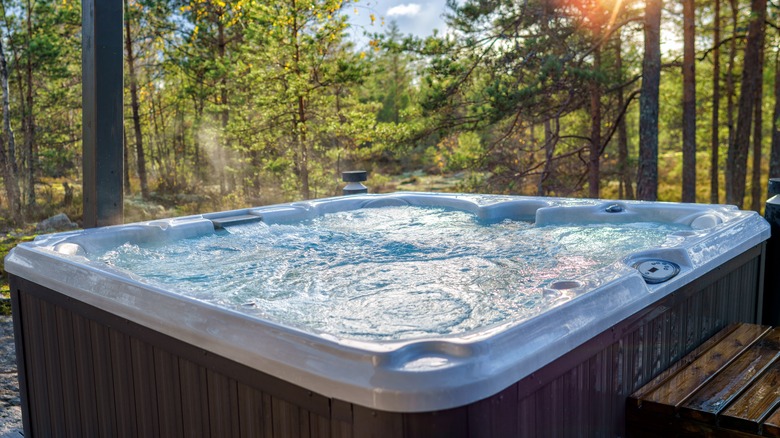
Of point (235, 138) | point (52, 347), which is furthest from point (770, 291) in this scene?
point (235, 138)

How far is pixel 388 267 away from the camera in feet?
7.66

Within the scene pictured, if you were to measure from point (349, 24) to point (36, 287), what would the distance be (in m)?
6.82

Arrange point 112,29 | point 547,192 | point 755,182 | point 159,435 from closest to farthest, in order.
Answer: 1. point 159,435
2. point 112,29
3. point 547,192
4. point 755,182

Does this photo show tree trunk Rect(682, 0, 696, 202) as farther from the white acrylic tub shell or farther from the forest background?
the white acrylic tub shell

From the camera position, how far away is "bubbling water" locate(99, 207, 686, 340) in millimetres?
1662

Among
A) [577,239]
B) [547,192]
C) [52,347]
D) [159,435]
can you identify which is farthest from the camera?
[547,192]

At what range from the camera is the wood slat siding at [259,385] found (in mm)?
1060

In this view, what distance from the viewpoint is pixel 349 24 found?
814 cm

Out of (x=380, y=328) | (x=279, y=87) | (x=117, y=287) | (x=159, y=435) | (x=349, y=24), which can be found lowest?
(x=159, y=435)

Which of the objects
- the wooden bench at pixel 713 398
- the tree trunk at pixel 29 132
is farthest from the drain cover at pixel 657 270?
the tree trunk at pixel 29 132

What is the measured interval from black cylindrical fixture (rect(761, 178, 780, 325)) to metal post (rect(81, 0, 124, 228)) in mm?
2780

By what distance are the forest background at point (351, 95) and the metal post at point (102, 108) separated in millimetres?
3247

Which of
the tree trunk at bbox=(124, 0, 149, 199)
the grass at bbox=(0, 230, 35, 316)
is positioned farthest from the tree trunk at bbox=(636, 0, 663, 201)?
the tree trunk at bbox=(124, 0, 149, 199)

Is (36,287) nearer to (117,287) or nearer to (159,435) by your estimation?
(117,287)
